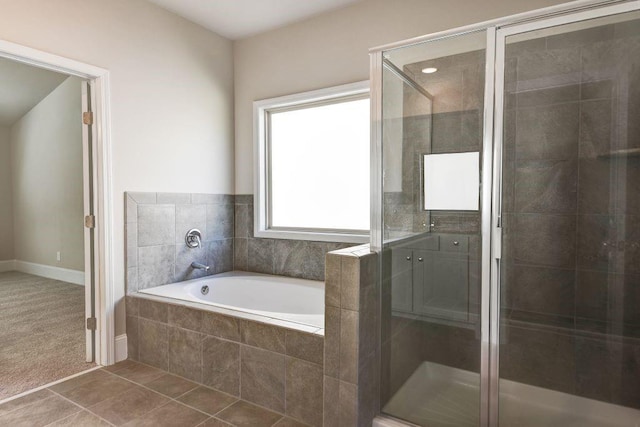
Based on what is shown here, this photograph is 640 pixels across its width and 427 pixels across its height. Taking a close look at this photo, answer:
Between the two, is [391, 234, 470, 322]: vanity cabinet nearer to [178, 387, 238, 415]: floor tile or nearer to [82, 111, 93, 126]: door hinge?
[178, 387, 238, 415]: floor tile

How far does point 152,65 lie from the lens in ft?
9.48

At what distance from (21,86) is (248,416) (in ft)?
17.1

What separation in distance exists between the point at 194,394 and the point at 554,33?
2.68 m

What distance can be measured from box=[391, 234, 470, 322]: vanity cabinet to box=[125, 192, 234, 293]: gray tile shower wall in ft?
6.20

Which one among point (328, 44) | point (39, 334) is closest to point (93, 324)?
point (39, 334)

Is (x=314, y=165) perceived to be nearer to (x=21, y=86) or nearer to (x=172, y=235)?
(x=172, y=235)

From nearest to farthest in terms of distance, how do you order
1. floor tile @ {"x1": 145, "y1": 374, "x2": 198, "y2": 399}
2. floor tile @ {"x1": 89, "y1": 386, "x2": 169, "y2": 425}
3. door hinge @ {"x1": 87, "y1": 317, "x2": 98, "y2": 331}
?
floor tile @ {"x1": 89, "y1": 386, "x2": 169, "y2": 425} → floor tile @ {"x1": 145, "y1": 374, "x2": 198, "y2": 399} → door hinge @ {"x1": 87, "y1": 317, "x2": 98, "y2": 331}

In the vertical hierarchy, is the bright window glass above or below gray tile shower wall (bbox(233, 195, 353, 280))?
above

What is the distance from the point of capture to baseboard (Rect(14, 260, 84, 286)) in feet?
16.3

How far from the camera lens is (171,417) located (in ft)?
6.65

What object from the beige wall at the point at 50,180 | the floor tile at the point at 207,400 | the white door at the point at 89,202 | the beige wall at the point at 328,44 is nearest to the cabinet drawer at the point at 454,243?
the beige wall at the point at 328,44

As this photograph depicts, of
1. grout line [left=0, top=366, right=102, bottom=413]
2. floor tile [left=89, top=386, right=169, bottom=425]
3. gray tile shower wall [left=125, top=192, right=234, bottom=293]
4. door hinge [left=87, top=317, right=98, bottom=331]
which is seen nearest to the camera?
floor tile [left=89, top=386, right=169, bottom=425]

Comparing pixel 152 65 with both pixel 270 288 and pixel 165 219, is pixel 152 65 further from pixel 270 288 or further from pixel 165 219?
pixel 270 288

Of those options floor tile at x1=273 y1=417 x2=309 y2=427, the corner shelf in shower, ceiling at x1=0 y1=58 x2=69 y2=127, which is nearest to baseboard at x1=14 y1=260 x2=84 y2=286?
ceiling at x1=0 y1=58 x2=69 y2=127
